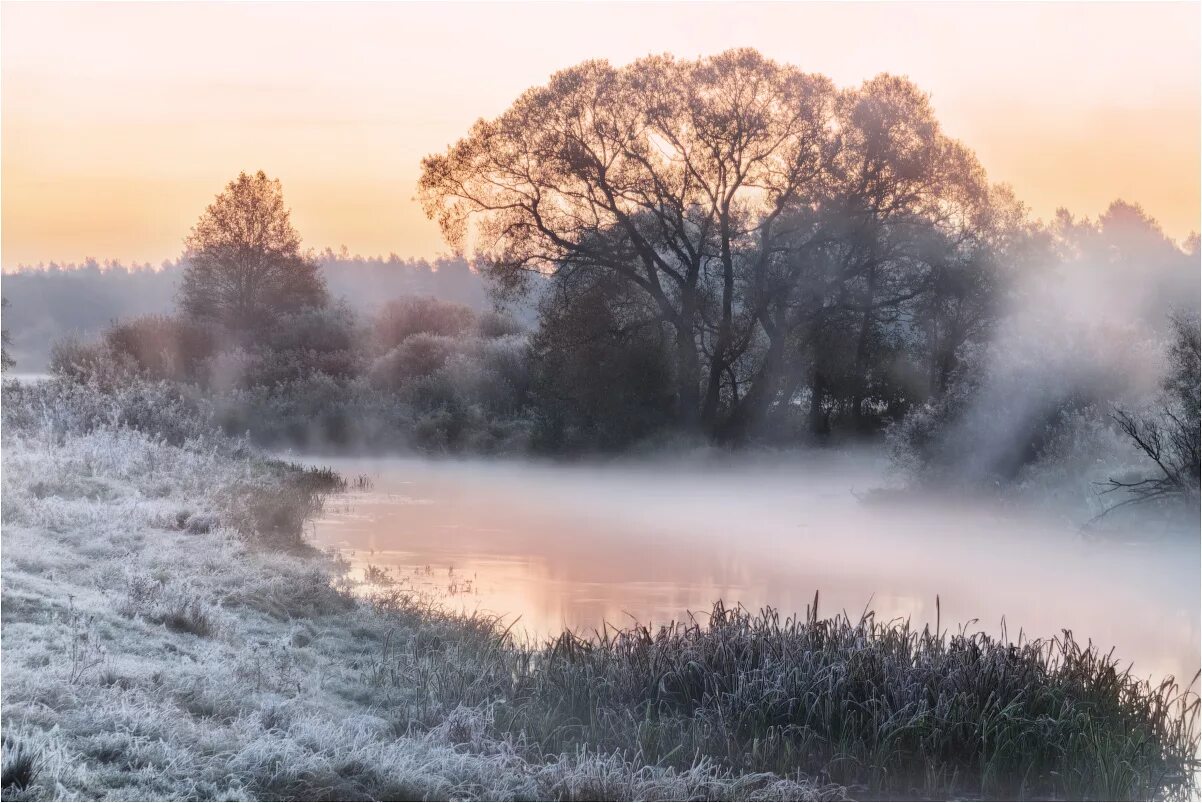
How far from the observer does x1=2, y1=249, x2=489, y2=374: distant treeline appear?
56.4 meters

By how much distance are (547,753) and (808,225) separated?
20912 millimetres

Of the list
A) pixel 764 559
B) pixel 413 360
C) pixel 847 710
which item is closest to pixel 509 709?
pixel 847 710

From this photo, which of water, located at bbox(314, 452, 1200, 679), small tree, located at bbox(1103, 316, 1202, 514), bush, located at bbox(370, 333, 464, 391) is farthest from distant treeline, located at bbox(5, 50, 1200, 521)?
small tree, located at bbox(1103, 316, 1202, 514)

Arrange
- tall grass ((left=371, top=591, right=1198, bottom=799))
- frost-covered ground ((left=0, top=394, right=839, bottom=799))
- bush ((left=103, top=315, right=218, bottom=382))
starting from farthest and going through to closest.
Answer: bush ((left=103, top=315, right=218, bottom=382))
tall grass ((left=371, top=591, right=1198, bottom=799))
frost-covered ground ((left=0, top=394, right=839, bottom=799))

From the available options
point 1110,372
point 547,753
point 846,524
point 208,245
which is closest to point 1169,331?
point 1110,372

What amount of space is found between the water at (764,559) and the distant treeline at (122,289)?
990 inches

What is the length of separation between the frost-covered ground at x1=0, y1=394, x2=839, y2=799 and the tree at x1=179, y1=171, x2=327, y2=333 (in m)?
30.0

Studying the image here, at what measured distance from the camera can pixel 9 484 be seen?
39.1 ft

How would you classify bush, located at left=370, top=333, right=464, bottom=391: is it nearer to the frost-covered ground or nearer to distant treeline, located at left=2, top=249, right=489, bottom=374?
distant treeline, located at left=2, top=249, right=489, bottom=374

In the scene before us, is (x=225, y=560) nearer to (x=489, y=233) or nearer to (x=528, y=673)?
(x=528, y=673)

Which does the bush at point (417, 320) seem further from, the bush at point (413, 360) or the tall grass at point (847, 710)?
the tall grass at point (847, 710)

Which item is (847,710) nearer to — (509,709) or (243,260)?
(509,709)

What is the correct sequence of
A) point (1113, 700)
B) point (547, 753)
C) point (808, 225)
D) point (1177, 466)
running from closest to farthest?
point (547, 753)
point (1113, 700)
point (1177, 466)
point (808, 225)

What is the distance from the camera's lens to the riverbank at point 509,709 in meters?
5.90
